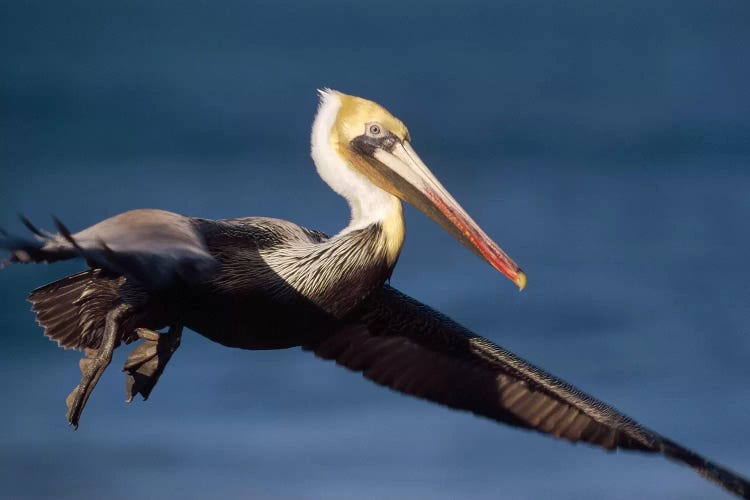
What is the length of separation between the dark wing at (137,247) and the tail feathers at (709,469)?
194 inches

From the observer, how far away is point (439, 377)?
12680 mm

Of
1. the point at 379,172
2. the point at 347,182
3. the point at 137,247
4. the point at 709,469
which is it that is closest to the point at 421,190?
the point at 379,172

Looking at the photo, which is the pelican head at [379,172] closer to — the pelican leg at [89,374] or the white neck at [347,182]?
the white neck at [347,182]

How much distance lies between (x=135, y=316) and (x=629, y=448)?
523 centimetres

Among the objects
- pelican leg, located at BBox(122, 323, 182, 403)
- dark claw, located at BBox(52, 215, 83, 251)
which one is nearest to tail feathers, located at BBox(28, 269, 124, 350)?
pelican leg, located at BBox(122, 323, 182, 403)

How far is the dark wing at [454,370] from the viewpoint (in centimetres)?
1229

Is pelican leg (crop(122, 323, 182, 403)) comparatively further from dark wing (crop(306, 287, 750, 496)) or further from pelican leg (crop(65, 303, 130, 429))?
dark wing (crop(306, 287, 750, 496))

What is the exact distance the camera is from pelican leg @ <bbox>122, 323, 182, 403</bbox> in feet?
35.2

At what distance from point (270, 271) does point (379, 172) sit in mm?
1395

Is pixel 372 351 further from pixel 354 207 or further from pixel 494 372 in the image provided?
pixel 354 207

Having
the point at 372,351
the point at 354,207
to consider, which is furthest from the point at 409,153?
the point at 372,351

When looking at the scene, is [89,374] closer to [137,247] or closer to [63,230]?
[137,247]

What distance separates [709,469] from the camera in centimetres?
1103

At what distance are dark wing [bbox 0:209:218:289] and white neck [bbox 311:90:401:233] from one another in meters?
1.32
